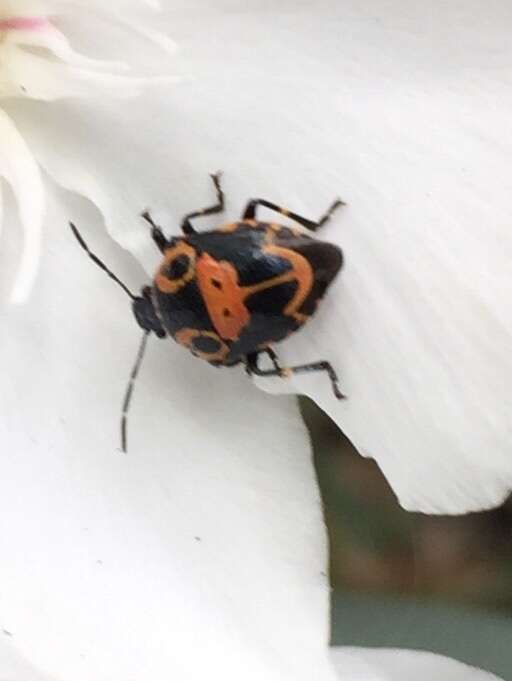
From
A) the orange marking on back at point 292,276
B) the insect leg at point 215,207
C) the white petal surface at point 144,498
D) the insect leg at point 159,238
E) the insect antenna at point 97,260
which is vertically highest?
the orange marking on back at point 292,276

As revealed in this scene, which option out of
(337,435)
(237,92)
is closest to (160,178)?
(237,92)

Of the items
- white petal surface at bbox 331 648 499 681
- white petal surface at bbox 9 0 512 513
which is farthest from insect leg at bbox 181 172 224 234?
white petal surface at bbox 331 648 499 681

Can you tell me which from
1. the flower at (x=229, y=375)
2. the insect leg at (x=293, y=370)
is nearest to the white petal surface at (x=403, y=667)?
the flower at (x=229, y=375)

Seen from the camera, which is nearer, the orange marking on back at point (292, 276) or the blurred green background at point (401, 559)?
the orange marking on back at point (292, 276)

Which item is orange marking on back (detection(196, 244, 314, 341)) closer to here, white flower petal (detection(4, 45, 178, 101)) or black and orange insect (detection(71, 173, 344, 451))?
black and orange insect (detection(71, 173, 344, 451))

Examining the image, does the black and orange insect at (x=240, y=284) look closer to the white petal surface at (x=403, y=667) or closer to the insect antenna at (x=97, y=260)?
the insect antenna at (x=97, y=260)

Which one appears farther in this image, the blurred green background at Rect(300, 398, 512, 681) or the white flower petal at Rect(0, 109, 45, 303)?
the blurred green background at Rect(300, 398, 512, 681)
